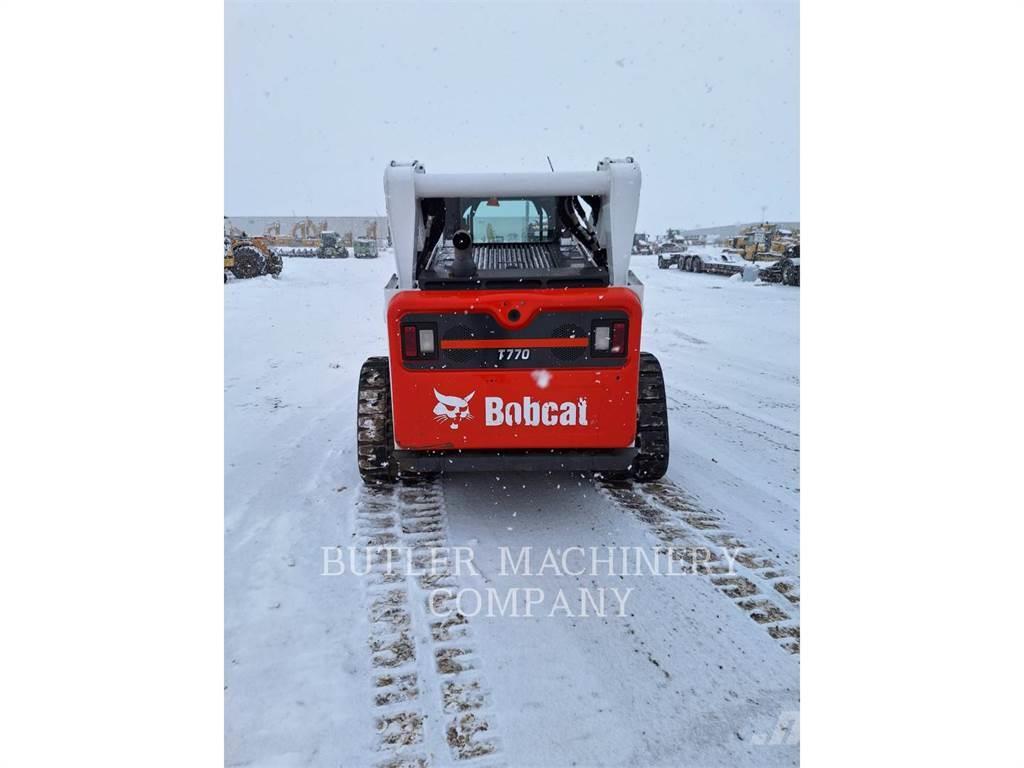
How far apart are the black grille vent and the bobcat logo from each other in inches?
19.7

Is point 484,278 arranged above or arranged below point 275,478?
above

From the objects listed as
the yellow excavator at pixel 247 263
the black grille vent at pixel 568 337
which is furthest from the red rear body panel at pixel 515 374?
the yellow excavator at pixel 247 263

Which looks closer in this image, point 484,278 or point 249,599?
point 249,599

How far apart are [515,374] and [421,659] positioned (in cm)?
145

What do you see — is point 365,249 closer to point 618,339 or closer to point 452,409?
point 452,409

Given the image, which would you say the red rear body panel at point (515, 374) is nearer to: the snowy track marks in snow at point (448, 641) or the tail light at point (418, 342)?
the tail light at point (418, 342)

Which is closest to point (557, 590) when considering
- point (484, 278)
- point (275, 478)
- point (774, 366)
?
point (484, 278)

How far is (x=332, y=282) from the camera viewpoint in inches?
712

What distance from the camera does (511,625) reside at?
2.58m

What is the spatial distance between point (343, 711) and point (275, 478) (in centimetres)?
218

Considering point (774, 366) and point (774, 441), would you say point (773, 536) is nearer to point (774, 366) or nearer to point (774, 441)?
point (774, 441)

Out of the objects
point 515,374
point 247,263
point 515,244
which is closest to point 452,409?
point 515,374

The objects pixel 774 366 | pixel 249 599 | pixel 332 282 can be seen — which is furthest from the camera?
pixel 332 282

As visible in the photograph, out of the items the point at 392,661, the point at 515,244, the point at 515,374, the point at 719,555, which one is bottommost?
the point at 392,661
